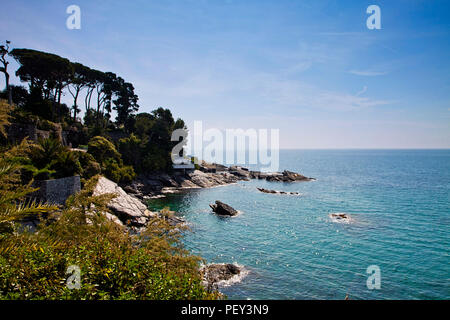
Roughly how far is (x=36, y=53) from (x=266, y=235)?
45995mm

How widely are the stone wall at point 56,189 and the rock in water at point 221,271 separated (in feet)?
48.1

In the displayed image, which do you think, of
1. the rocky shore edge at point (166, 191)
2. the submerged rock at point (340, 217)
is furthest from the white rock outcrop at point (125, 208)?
the submerged rock at point (340, 217)

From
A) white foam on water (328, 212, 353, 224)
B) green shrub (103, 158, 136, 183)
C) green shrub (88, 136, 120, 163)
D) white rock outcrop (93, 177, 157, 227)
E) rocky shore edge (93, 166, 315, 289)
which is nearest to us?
rocky shore edge (93, 166, 315, 289)

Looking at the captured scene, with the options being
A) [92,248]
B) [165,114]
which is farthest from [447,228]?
[165,114]

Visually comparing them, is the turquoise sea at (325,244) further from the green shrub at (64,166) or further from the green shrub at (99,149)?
the green shrub at (64,166)

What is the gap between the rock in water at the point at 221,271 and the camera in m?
20.9

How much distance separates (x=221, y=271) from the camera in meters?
21.8

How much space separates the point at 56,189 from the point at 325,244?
28019 millimetres

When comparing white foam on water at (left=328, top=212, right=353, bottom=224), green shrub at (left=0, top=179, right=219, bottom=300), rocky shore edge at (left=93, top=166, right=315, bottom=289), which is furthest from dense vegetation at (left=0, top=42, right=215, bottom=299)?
white foam on water at (left=328, top=212, right=353, bottom=224)

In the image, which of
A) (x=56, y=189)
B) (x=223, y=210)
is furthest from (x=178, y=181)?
(x=56, y=189)

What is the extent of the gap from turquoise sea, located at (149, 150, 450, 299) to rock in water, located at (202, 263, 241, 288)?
1104 millimetres

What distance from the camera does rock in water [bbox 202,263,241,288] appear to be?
20944 millimetres

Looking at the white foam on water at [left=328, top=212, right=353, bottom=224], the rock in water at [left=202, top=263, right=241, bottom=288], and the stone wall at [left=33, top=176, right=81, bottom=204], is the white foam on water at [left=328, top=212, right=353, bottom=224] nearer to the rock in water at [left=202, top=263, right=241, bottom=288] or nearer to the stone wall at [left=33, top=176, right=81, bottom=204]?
the rock in water at [left=202, top=263, right=241, bottom=288]

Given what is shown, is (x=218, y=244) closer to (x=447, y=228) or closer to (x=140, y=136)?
(x=447, y=228)
